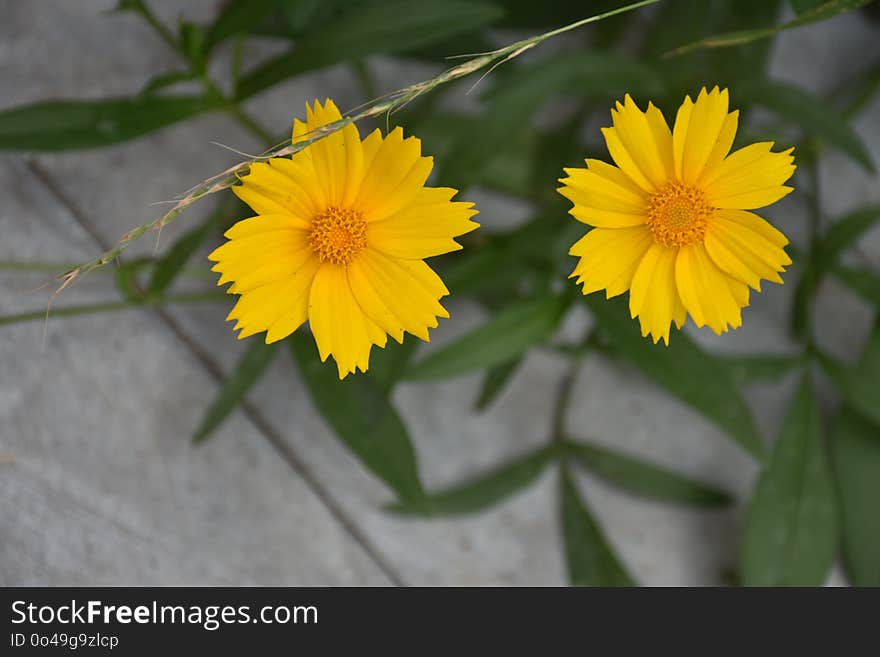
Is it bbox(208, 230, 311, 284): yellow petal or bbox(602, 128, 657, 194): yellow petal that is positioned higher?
bbox(602, 128, 657, 194): yellow petal

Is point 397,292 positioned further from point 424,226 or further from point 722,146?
point 722,146

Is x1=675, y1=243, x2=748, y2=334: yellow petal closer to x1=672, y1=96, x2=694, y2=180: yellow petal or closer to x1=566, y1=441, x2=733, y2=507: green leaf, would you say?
x1=672, y1=96, x2=694, y2=180: yellow petal

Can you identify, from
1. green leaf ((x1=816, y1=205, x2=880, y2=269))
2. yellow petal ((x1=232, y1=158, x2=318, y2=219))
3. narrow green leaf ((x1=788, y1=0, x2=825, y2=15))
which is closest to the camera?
yellow petal ((x1=232, y1=158, x2=318, y2=219))

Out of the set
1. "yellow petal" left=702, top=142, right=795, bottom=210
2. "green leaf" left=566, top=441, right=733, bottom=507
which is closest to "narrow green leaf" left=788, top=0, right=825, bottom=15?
"yellow petal" left=702, top=142, right=795, bottom=210

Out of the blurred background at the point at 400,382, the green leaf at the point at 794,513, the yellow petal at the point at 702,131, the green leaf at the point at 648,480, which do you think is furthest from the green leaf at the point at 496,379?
the yellow petal at the point at 702,131

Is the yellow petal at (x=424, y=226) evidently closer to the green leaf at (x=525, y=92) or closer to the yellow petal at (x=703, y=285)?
the yellow petal at (x=703, y=285)
